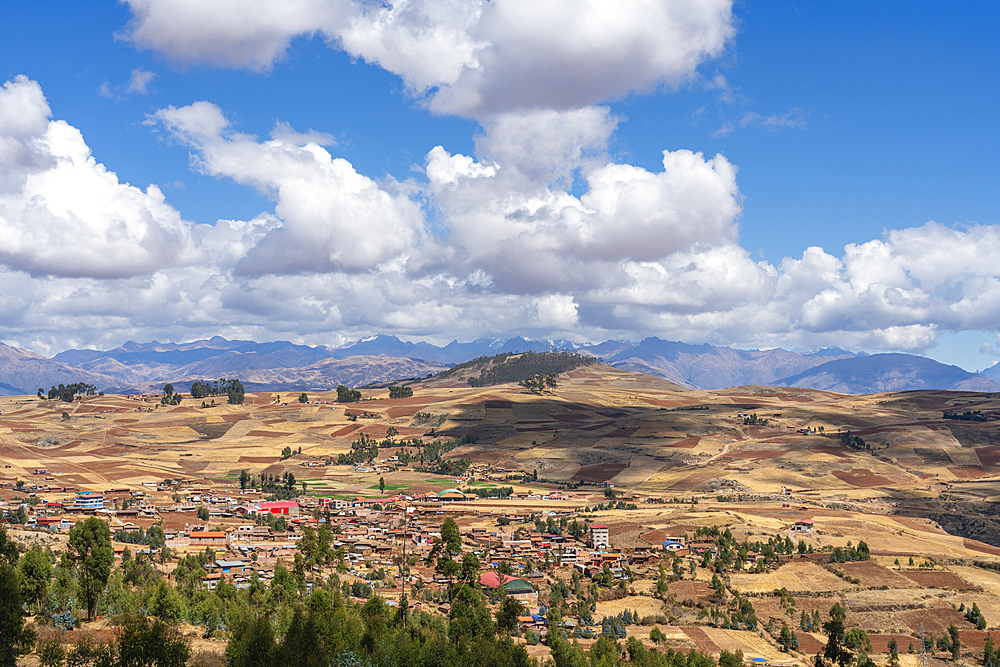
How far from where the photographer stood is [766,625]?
9300 centimetres

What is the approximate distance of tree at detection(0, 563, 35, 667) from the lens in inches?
2087

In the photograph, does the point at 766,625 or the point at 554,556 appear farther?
the point at 554,556

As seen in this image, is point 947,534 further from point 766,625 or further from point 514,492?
point 514,492

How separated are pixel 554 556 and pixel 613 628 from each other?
38.3 m

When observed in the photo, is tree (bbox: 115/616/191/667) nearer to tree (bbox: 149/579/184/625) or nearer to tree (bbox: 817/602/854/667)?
tree (bbox: 149/579/184/625)

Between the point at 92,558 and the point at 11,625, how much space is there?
659 inches

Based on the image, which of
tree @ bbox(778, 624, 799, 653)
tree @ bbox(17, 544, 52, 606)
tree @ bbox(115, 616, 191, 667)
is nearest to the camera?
tree @ bbox(115, 616, 191, 667)

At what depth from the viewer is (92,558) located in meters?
70.0

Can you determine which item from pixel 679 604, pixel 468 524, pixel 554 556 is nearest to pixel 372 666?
pixel 679 604

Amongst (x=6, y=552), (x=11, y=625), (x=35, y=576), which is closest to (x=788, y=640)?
(x=11, y=625)

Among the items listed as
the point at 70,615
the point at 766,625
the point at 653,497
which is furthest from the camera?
the point at 653,497

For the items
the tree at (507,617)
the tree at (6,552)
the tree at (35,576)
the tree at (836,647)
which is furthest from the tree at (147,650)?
the tree at (836,647)

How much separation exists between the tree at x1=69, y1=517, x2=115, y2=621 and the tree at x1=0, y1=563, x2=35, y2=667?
13.5m

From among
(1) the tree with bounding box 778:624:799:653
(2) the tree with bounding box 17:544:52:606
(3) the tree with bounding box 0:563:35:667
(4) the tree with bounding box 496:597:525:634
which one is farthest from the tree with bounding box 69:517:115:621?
(1) the tree with bounding box 778:624:799:653
